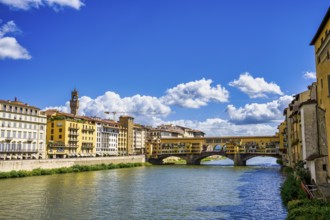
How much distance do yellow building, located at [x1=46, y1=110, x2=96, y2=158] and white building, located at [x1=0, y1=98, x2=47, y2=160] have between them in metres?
8.11

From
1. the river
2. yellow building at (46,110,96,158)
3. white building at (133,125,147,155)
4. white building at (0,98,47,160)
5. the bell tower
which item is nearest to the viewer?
the river

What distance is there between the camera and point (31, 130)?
244ft

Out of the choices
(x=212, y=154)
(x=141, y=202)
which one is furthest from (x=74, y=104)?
(x=141, y=202)

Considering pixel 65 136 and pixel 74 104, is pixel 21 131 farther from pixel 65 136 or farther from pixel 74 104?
pixel 74 104

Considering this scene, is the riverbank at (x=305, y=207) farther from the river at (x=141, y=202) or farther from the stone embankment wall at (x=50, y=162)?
the stone embankment wall at (x=50, y=162)

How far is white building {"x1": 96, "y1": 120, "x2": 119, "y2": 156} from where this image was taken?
10925 centimetres

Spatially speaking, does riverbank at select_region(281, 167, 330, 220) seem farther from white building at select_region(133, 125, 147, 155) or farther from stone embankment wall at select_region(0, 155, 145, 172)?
white building at select_region(133, 125, 147, 155)

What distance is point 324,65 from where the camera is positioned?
2703 centimetres

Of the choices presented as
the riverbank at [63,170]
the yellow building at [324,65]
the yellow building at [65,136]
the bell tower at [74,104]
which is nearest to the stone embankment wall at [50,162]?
the riverbank at [63,170]

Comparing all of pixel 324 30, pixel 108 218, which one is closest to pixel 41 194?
pixel 108 218

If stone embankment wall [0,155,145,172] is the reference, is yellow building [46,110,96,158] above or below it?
above

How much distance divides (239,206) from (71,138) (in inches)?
2683

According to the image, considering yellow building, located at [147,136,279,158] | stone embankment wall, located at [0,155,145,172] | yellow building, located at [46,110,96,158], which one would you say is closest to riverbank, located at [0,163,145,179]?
stone embankment wall, located at [0,155,145,172]

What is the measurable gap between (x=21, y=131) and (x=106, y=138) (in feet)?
143
